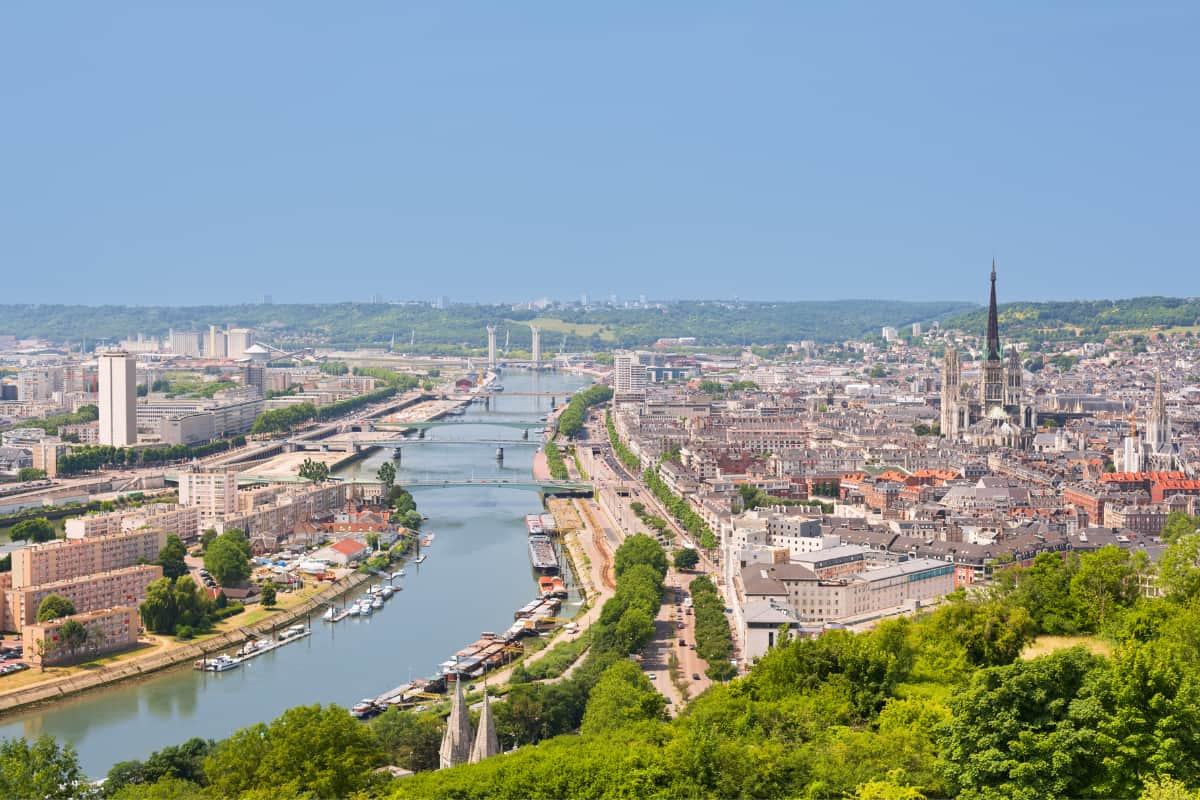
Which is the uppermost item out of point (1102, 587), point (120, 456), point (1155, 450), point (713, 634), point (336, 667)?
point (1102, 587)

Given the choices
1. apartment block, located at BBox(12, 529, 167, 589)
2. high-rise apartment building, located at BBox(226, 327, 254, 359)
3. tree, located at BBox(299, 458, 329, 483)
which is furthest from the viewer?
high-rise apartment building, located at BBox(226, 327, 254, 359)

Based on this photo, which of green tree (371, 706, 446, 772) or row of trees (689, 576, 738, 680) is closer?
green tree (371, 706, 446, 772)

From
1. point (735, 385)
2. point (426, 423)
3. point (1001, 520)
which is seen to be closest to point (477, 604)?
point (1001, 520)

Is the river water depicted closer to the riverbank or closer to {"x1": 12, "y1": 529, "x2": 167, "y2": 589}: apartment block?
the riverbank

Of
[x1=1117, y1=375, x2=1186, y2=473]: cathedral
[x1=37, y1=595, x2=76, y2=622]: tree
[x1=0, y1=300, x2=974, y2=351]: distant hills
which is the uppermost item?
[x1=0, y1=300, x2=974, y2=351]: distant hills

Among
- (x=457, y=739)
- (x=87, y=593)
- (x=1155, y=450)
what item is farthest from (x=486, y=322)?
(x=457, y=739)

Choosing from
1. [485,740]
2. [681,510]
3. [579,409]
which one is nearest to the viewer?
[485,740]

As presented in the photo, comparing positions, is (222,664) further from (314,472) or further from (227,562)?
(314,472)

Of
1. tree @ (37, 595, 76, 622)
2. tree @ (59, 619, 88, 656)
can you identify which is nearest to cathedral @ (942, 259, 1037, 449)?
tree @ (37, 595, 76, 622)
